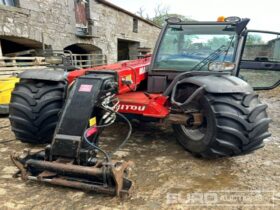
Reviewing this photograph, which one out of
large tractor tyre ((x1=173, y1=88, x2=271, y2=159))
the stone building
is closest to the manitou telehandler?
large tractor tyre ((x1=173, y1=88, x2=271, y2=159))

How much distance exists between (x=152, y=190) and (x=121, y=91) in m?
1.26

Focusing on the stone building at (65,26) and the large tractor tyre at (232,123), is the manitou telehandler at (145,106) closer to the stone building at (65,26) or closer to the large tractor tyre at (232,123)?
the large tractor tyre at (232,123)

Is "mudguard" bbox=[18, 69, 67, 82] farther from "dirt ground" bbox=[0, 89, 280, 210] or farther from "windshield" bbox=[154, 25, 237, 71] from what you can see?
"windshield" bbox=[154, 25, 237, 71]

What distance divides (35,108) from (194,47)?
7.16 feet

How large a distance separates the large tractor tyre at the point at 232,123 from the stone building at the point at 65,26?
6.42 metres

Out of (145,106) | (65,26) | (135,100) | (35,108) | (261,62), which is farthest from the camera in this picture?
(65,26)

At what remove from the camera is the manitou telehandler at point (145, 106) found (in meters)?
2.18

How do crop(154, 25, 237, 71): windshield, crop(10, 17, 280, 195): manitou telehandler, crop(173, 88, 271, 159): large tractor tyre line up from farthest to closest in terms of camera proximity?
crop(154, 25, 237, 71): windshield < crop(173, 88, 271, 159): large tractor tyre < crop(10, 17, 280, 195): manitou telehandler

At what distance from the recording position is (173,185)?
2.37m

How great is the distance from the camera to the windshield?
11.0 feet

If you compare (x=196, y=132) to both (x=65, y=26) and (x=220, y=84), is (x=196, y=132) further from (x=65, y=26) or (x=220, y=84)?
(x=65, y=26)

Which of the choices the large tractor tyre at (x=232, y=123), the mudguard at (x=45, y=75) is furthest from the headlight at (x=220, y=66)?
the mudguard at (x=45, y=75)

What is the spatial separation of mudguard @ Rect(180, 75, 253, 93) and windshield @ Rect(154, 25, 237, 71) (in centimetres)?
64

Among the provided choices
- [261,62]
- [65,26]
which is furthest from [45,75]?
[65,26]
